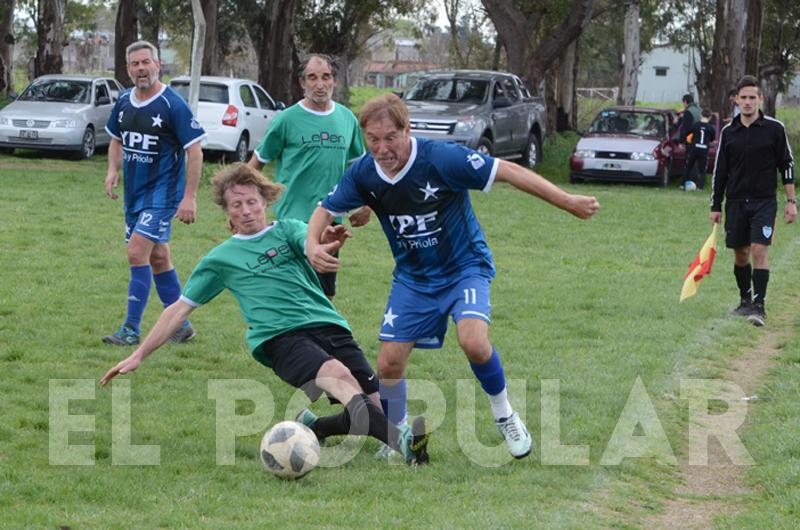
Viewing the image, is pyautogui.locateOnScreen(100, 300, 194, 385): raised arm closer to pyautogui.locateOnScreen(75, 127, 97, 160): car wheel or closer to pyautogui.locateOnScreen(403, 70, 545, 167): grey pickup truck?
pyautogui.locateOnScreen(403, 70, 545, 167): grey pickup truck

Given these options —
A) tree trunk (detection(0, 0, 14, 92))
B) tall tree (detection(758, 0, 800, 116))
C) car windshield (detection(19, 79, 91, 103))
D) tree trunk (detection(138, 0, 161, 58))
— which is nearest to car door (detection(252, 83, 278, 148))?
car windshield (detection(19, 79, 91, 103))

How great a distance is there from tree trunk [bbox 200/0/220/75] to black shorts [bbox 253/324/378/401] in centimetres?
2752

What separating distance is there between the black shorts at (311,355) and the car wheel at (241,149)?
19.7 m

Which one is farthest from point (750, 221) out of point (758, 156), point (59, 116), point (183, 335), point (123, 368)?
point (59, 116)

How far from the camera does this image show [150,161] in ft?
30.3

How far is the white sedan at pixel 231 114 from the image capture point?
25.7 meters

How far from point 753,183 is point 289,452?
642 centimetres

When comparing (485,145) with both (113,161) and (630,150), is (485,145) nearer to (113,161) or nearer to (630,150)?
(630,150)

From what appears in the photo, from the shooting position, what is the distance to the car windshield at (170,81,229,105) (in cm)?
2645

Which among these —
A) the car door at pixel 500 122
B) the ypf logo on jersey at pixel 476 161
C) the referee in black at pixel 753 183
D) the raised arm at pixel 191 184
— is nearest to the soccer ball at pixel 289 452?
the ypf logo on jersey at pixel 476 161

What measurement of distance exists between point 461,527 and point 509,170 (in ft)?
5.50

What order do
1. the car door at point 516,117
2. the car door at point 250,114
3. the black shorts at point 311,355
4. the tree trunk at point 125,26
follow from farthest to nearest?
1. the tree trunk at point 125,26
2. the car door at point 516,117
3. the car door at point 250,114
4. the black shorts at point 311,355

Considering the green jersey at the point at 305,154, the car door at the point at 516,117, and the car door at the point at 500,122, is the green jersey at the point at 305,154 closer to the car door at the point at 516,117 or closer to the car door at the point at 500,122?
the car door at the point at 500,122

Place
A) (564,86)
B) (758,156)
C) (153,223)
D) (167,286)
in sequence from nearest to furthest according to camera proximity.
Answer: (153,223), (167,286), (758,156), (564,86)
